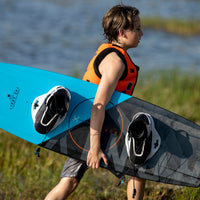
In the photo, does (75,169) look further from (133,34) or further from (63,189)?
(133,34)

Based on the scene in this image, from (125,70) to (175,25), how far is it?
46.4 ft

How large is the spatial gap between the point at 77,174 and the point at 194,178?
989 mm

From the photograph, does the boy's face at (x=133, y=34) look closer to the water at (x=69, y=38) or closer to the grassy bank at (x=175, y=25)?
the water at (x=69, y=38)

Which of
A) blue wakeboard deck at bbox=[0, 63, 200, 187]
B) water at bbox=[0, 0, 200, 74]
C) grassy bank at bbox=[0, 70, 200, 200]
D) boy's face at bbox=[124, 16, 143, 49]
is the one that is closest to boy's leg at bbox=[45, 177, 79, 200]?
blue wakeboard deck at bbox=[0, 63, 200, 187]

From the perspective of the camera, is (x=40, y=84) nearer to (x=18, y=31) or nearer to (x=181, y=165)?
(x=181, y=165)

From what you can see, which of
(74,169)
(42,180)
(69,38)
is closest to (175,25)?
(69,38)

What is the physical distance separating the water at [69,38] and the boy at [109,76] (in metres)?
6.07

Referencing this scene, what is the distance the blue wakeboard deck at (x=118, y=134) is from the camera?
294cm

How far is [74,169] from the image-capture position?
2.87 metres

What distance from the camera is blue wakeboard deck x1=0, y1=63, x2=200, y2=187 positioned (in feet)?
9.65

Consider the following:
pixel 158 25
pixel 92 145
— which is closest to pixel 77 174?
pixel 92 145

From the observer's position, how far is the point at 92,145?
2713 millimetres

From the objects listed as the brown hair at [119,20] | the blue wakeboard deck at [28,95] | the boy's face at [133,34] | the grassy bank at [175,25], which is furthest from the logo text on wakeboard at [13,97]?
the grassy bank at [175,25]

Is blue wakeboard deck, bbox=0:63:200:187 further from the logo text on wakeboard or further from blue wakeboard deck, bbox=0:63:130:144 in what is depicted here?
the logo text on wakeboard
